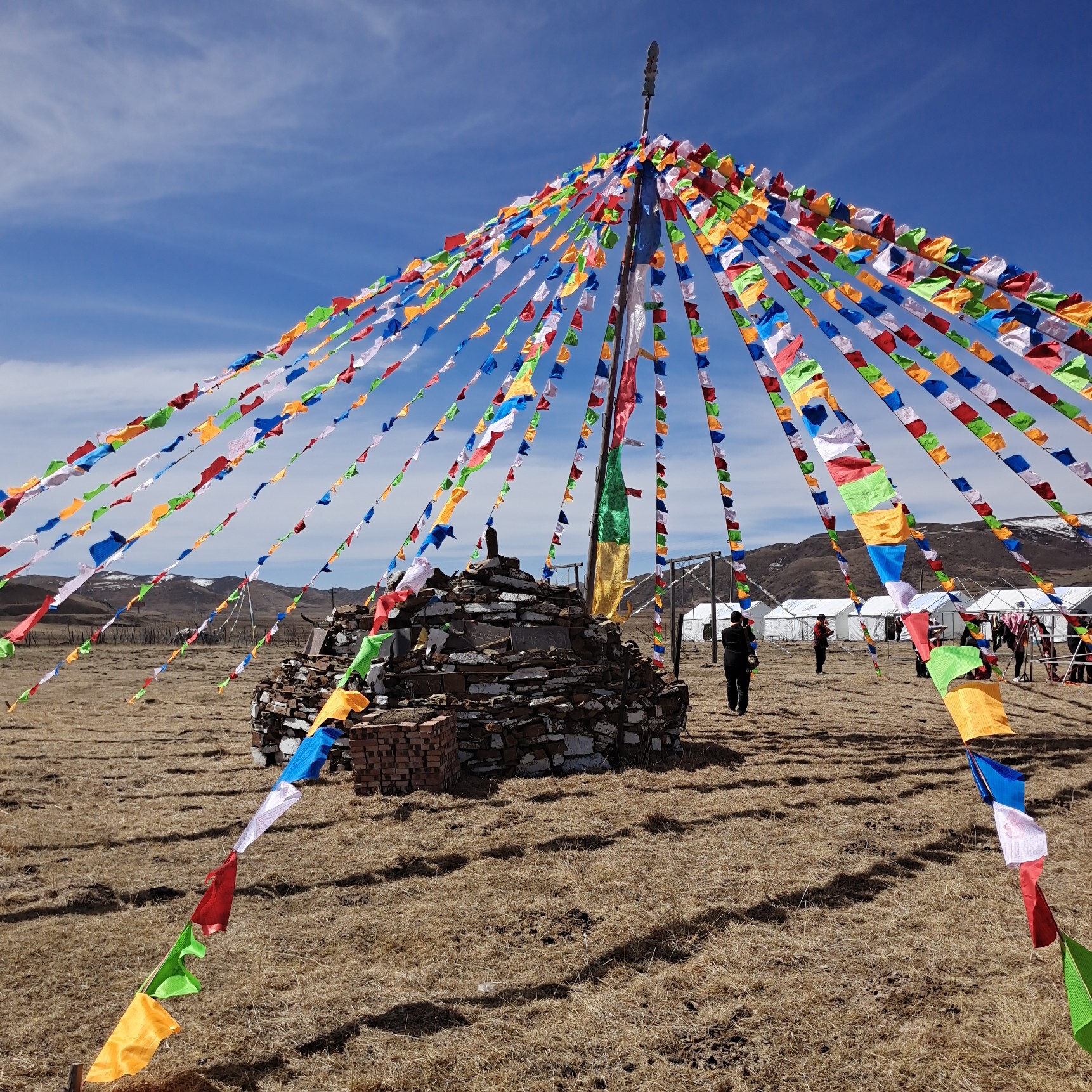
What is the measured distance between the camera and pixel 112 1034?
3.56 meters

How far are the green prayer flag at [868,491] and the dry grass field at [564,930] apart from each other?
8.99ft

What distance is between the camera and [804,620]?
47.7 meters

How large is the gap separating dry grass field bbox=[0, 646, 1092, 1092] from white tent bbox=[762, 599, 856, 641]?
40092 mm

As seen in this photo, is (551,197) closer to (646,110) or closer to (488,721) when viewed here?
(646,110)

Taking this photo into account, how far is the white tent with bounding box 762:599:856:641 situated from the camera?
4897 cm

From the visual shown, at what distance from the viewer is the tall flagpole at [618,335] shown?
36.2 ft

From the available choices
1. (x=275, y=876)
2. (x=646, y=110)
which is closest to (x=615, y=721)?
(x=275, y=876)

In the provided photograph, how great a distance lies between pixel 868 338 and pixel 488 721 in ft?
19.8

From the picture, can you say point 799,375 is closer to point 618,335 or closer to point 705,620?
point 618,335

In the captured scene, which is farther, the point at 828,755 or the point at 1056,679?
the point at 1056,679

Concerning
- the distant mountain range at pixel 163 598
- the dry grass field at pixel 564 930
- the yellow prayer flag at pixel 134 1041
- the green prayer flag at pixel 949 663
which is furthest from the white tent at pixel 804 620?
the distant mountain range at pixel 163 598

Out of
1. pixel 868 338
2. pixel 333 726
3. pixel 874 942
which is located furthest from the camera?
pixel 868 338

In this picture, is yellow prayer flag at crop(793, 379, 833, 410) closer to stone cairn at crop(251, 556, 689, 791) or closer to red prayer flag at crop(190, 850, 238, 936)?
red prayer flag at crop(190, 850, 238, 936)

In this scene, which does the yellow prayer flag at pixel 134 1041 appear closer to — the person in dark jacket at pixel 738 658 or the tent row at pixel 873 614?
the person in dark jacket at pixel 738 658
